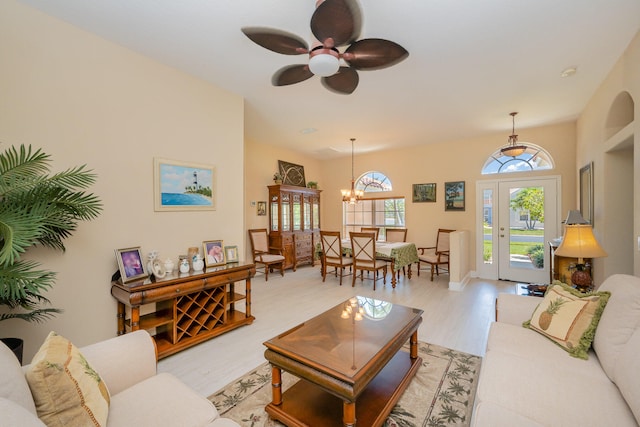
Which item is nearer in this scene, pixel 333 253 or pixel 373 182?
pixel 333 253

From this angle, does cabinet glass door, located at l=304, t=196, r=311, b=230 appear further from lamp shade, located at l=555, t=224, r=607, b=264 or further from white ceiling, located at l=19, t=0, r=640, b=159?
lamp shade, located at l=555, t=224, r=607, b=264

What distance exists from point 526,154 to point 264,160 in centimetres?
533

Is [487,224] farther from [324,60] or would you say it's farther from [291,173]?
[324,60]

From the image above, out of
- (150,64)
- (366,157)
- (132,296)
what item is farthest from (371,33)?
(366,157)

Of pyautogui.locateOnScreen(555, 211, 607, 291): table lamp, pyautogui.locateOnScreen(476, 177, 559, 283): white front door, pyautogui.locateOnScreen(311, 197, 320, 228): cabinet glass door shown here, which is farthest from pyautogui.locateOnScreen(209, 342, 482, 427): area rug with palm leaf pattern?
pyautogui.locateOnScreen(311, 197, 320, 228): cabinet glass door

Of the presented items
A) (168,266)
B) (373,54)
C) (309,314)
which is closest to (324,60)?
(373,54)

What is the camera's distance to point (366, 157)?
7.12m

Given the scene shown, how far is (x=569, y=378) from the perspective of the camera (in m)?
1.45

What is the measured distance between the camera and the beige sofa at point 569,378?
1189mm

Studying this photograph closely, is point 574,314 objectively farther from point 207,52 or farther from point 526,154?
point 526,154

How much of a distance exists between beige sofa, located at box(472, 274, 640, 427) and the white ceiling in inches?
81.5

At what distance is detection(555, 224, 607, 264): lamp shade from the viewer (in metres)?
2.37

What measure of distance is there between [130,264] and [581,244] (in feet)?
13.4

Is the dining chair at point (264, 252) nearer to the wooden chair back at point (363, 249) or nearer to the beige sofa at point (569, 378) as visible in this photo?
the wooden chair back at point (363, 249)
